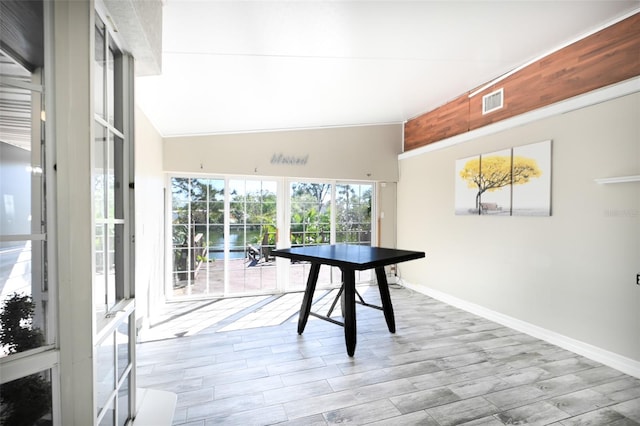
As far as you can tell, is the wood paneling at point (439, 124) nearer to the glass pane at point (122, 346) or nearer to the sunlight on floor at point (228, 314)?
the sunlight on floor at point (228, 314)

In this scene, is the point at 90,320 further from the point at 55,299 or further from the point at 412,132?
the point at 412,132

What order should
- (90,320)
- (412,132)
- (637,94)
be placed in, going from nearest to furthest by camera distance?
1. (90,320)
2. (637,94)
3. (412,132)

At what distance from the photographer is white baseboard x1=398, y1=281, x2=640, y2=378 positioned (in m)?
2.56

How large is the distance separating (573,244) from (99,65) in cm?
386

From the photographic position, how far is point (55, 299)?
1.04 metres

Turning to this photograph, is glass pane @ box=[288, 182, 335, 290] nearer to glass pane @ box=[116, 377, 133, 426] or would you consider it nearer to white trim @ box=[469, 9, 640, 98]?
white trim @ box=[469, 9, 640, 98]

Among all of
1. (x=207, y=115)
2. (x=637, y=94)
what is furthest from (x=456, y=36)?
(x=207, y=115)

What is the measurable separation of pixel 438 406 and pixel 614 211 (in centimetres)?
223

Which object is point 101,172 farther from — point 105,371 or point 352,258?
point 352,258

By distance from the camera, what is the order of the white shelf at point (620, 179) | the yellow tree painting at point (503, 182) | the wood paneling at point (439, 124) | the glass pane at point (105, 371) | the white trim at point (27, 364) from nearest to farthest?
1. the white trim at point (27, 364)
2. the glass pane at point (105, 371)
3. the white shelf at point (620, 179)
4. the yellow tree painting at point (503, 182)
5. the wood paneling at point (439, 124)

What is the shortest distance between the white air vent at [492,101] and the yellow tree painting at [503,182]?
1.90 feet

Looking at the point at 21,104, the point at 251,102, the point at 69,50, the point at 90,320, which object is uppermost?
the point at 251,102

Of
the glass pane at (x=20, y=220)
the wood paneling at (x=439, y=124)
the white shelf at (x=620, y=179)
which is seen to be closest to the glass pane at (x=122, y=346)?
the glass pane at (x=20, y=220)

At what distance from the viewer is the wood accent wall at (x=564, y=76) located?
2582 millimetres
